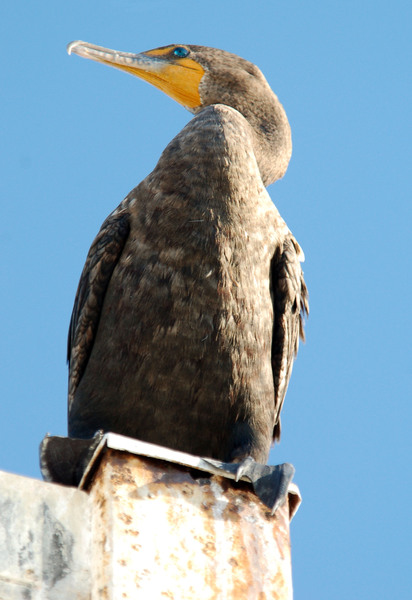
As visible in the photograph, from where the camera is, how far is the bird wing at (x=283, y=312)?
5.53 metres

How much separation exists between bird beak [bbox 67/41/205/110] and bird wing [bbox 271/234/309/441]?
69.8 inches

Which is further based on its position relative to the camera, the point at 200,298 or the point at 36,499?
the point at 200,298

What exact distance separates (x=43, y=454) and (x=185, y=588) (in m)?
1.13

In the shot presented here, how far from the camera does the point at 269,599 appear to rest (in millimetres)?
3115

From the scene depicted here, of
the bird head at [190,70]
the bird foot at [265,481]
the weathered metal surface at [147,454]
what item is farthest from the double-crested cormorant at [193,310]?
the weathered metal surface at [147,454]

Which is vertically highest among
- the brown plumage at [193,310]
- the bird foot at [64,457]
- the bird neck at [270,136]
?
the bird neck at [270,136]

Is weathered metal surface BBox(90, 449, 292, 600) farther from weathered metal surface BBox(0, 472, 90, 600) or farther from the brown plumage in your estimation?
the brown plumage

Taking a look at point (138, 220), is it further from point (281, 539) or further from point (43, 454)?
point (281, 539)

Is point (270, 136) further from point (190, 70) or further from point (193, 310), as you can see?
point (193, 310)

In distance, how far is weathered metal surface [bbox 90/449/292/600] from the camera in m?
2.93

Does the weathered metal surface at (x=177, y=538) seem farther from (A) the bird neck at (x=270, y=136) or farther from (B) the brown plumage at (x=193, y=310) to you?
(A) the bird neck at (x=270, y=136)

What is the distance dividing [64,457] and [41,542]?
0.80 meters

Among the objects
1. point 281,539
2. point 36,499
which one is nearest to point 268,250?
point 281,539

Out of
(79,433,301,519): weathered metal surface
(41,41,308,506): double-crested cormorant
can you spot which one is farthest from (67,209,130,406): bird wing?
(79,433,301,519): weathered metal surface
